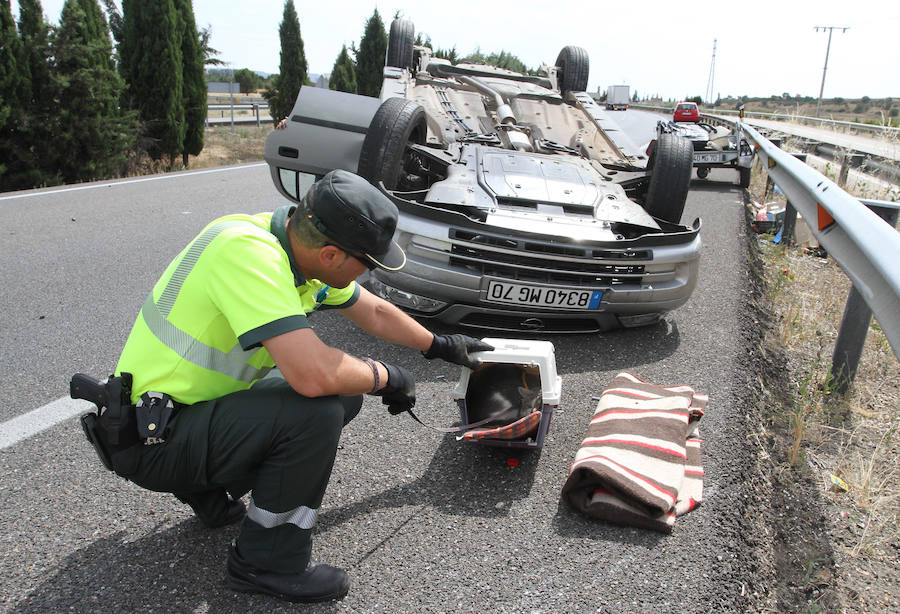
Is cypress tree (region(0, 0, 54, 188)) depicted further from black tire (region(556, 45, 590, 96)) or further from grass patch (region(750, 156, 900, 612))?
grass patch (region(750, 156, 900, 612))

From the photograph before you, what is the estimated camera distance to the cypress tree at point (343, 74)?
2469cm

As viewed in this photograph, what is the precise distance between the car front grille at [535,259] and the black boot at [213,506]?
206cm

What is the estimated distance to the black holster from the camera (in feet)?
6.50

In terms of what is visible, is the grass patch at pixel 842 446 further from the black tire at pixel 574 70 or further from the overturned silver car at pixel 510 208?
the black tire at pixel 574 70

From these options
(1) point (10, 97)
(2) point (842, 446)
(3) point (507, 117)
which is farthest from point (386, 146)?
(1) point (10, 97)

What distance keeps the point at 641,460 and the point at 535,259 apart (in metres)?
1.62

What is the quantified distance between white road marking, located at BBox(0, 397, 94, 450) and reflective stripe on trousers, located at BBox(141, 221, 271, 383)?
1.33 metres

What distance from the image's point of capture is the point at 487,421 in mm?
2922

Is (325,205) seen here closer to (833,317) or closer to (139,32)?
(833,317)

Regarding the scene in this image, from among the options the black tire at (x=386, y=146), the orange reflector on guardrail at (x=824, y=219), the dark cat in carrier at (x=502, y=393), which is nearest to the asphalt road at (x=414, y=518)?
the dark cat in carrier at (x=502, y=393)

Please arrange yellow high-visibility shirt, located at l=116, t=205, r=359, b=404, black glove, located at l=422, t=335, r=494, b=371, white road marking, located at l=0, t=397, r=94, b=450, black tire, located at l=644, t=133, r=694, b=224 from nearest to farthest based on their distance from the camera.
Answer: yellow high-visibility shirt, located at l=116, t=205, r=359, b=404
black glove, located at l=422, t=335, r=494, b=371
white road marking, located at l=0, t=397, r=94, b=450
black tire, located at l=644, t=133, r=694, b=224

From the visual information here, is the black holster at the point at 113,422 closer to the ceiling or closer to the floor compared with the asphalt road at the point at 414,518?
closer to the ceiling

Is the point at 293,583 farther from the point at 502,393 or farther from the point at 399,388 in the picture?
the point at 502,393

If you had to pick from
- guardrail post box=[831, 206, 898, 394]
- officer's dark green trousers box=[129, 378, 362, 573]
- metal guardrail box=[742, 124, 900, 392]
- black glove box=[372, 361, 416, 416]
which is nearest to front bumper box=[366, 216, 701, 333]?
metal guardrail box=[742, 124, 900, 392]
